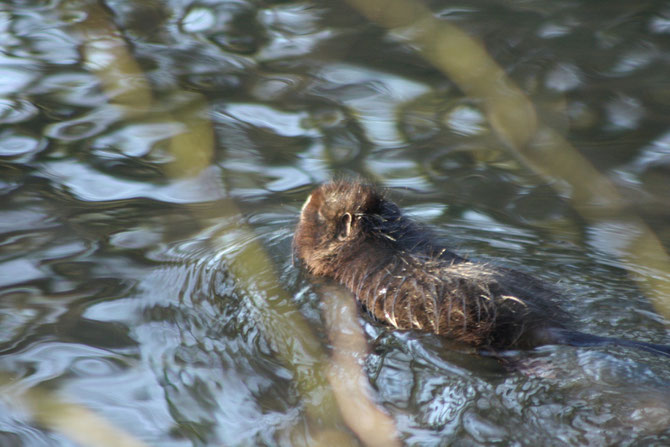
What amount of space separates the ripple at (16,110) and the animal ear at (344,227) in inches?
103

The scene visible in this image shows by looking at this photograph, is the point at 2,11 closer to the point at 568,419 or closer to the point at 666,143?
the point at 666,143

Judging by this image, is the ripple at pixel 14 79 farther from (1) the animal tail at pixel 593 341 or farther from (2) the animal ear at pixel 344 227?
(1) the animal tail at pixel 593 341

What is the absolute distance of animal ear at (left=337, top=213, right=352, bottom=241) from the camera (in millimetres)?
4055

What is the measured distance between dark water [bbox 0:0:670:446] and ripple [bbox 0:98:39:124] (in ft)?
0.06

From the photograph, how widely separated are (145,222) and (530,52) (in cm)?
356

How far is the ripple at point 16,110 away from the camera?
17.8 ft

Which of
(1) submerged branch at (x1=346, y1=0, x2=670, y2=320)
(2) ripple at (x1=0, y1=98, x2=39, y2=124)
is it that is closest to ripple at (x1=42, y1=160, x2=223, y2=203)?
(2) ripple at (x1=0, y1=98, x2=39, y2=124)

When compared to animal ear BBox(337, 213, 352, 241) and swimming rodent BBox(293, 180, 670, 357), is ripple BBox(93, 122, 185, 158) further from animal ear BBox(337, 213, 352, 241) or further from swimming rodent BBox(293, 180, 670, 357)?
animal ear BBox(337, 213, 352, 241)

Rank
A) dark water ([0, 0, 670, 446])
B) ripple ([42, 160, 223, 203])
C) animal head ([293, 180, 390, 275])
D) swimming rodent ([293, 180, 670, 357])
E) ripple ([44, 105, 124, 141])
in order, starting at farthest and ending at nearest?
ripple ([44, 105, 124, 141]) < ripple ([42, 160, 223, 203]) < animal head ([293, 180, 390, 275]) < swimming rodent ([293, 180, 670, 357]) < dark water ([0, 0, 670, 446])

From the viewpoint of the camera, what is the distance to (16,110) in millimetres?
5535

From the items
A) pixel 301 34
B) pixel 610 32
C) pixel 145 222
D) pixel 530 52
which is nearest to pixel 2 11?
pixel 301 34

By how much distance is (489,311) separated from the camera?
10.9 ft

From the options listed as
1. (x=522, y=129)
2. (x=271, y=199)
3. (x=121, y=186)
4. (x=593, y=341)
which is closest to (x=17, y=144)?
(x=121, y=186)

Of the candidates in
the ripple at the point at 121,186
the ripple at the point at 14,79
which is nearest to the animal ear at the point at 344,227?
the ripple at the point at 121,186
